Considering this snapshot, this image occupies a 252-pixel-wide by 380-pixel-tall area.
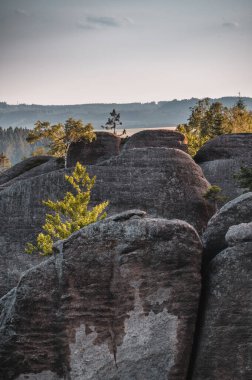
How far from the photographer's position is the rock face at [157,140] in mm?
67188

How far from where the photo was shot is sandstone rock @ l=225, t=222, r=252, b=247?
21703mm

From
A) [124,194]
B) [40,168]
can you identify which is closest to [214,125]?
[40,168]

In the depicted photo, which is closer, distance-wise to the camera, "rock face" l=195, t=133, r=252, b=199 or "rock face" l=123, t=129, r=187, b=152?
"rock face" l=195, t=133, r=252, b=199

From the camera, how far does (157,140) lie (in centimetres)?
6738

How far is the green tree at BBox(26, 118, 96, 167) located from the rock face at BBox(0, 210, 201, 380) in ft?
163

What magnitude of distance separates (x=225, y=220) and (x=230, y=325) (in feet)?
16.9

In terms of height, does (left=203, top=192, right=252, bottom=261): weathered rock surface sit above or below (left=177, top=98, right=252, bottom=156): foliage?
below

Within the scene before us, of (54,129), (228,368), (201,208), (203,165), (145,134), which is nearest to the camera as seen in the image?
(228,368)

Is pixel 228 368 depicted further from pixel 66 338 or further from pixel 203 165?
pixel 203 165

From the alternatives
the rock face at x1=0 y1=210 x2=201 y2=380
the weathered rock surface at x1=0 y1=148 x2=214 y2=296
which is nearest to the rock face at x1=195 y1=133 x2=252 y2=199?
the weathered rock surface at x1=0 y1=148 x2=214 y2=296

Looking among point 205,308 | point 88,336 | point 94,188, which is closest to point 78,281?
point 88,336

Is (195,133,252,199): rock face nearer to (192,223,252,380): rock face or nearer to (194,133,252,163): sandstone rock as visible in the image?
(194,133,252,163): sandstone rock

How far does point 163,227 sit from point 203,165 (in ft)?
122

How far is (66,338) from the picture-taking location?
21562 mm
